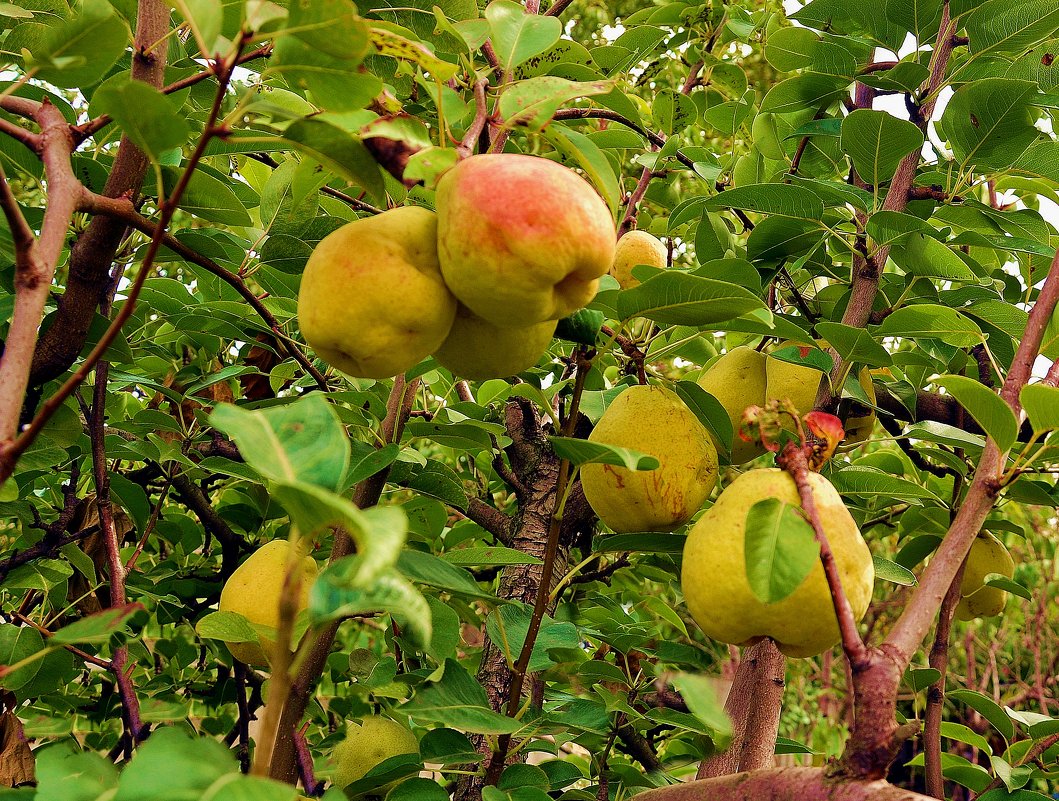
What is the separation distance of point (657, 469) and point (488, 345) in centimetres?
29

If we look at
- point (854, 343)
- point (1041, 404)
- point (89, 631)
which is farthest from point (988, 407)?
point (89, 631)

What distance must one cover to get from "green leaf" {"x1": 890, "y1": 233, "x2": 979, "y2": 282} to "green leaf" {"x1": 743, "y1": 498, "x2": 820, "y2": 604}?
2.21ft

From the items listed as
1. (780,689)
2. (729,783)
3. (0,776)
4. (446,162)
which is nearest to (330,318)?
(446,162)

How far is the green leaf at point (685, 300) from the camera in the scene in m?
0.86

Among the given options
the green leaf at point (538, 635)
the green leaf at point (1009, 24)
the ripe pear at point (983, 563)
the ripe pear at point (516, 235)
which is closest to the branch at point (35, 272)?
the ripe pear at point (516, 235)

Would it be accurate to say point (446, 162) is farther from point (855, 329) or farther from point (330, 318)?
point (855, 329)

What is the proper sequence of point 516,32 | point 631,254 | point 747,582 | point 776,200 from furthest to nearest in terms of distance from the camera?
point 631,254 < point 776,200 < point 516,32 < point 747,582

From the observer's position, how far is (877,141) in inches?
48.5

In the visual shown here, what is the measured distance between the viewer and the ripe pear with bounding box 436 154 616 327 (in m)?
0.69

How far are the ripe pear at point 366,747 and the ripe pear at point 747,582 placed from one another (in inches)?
26.4

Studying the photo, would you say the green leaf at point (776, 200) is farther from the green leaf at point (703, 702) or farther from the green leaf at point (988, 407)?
the green leaf at point (703, 702)

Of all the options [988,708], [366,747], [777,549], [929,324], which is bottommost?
[366,747]

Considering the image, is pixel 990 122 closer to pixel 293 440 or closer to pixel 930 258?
pixel 930 258

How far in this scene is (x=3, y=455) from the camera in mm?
588
